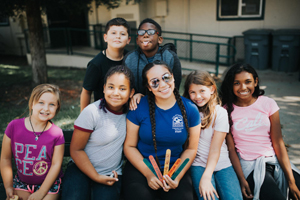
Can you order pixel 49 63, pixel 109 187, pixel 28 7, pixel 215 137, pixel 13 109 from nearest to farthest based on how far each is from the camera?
pixel 109 187, pixel 215 137, pixel 13 109, pixel 28 7, pixel 49 63

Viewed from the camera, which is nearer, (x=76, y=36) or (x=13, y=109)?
(x=13, y=109)

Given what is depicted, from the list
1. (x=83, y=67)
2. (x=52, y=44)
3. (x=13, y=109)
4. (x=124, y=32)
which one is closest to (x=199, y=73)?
(x=124, y=32)

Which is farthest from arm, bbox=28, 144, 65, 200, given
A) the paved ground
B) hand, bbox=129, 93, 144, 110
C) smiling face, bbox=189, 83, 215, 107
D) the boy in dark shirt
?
the paved ground

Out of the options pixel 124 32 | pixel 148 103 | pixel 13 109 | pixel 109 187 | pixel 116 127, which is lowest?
pixel 13 109

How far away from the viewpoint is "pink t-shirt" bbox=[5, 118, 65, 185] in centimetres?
197

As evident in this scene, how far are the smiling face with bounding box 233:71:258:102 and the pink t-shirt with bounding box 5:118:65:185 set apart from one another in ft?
5.73

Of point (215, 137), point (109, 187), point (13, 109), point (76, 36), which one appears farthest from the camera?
point (76, 36)

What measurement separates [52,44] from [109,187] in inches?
427

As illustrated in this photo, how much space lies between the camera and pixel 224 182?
2.08 meters

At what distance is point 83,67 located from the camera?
31.5ft

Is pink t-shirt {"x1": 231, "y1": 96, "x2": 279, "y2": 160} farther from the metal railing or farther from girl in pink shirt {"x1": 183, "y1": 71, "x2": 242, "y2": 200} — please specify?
the metal railing

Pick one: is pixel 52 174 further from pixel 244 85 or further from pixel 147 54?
pixel 244 85

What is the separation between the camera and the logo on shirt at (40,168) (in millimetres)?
1981

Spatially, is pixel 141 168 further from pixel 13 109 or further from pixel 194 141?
pixel 13 109
